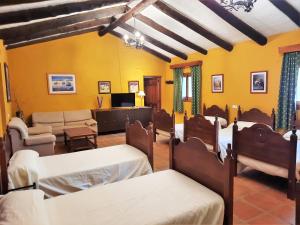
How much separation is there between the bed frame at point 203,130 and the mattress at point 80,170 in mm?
1362

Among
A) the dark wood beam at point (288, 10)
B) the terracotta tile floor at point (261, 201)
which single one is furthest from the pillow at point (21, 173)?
the dark wood beam at point (288, 10)

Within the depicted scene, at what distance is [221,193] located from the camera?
184cm

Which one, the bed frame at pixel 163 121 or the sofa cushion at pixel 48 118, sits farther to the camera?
the sofa cushion at pixel 48 118

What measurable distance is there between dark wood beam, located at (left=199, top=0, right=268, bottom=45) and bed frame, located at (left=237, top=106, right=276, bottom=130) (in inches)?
59.5

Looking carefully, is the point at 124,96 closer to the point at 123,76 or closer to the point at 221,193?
the point at 123,76

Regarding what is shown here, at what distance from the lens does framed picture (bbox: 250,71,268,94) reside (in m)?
4.90

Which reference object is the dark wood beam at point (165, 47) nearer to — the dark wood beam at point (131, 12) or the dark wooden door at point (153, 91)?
the dark wood beam at point (131, 12)

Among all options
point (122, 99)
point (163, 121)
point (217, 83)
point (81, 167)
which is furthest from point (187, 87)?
point (81, 167)

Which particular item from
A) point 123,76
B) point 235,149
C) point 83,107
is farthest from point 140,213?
point 123,76

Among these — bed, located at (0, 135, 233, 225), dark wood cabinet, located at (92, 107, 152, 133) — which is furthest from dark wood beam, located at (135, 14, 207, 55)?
bed, located at (0, 135, 233, 225)

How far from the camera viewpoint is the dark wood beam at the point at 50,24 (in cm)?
421

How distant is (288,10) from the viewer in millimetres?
3721

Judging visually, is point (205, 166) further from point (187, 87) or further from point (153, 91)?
point (153, 91)

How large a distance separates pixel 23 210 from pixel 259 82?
16.5 feet
